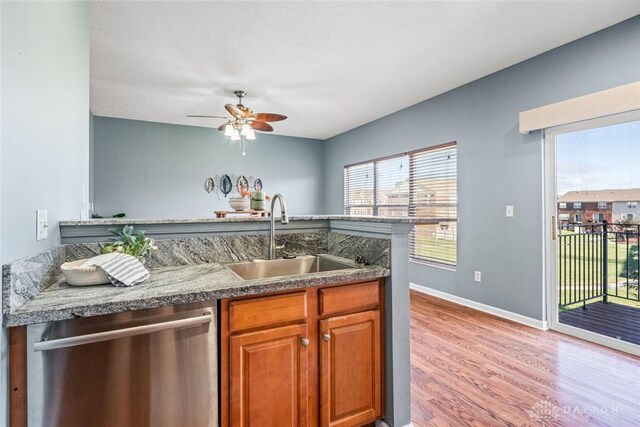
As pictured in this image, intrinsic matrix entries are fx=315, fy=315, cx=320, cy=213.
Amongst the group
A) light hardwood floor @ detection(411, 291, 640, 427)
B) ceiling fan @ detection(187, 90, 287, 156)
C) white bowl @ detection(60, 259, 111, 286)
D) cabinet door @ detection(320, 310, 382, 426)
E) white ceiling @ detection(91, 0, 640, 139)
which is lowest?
light hardwood floor @ detection(411, 291, 640, 427)

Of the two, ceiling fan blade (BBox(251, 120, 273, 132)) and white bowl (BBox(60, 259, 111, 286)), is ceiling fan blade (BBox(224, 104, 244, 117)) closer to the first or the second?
ceiling fan blade (BBox(251, 120, 273, 132))

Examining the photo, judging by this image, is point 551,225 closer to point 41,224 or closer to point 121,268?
point 121,268

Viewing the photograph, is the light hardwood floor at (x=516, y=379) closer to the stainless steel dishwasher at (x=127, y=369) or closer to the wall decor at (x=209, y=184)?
the stainless steel dishwasher at (x=127, y=369)

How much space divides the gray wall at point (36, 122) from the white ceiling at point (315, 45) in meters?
0.92

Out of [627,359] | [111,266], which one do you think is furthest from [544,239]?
[111,266]

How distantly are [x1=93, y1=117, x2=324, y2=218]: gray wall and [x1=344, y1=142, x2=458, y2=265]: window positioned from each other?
170 cm

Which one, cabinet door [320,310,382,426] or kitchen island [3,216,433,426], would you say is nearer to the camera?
kitchen island [3,216,433,426]

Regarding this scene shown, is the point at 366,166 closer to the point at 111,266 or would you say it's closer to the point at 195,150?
the point at 195,150

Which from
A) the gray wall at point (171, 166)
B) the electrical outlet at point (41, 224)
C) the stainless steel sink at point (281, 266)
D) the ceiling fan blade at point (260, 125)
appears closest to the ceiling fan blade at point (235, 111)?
the ceiling fan blade at point (260, 125)

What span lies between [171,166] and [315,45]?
11.8 feet

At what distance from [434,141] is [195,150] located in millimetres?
3935

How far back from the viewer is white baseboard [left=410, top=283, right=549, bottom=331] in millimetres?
3033

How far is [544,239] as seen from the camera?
3.01 meters

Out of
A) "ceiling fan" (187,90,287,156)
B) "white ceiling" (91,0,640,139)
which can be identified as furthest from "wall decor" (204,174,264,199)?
"ceiling fan" (187,90,287,156)
